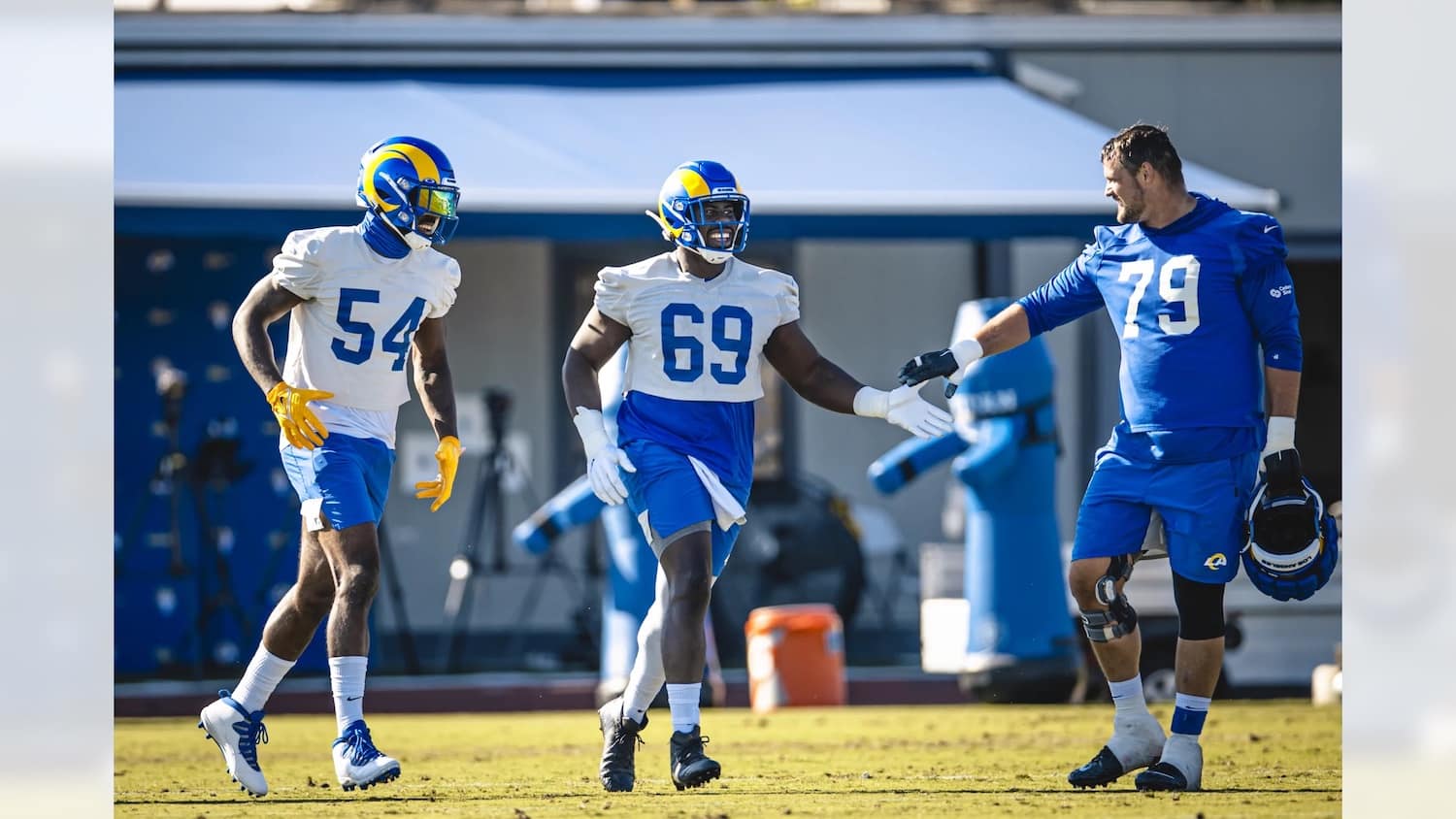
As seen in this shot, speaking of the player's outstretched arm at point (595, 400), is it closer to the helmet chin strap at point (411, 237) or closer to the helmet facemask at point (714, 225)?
the helmet facemask at point (714, 225)

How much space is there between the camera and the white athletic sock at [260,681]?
6.75 m

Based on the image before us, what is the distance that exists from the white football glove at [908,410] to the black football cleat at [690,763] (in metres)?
1.19

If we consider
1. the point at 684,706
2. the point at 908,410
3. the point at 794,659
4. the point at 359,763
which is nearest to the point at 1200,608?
the point at 908,410

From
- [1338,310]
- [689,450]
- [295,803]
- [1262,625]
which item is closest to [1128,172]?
[689,450]

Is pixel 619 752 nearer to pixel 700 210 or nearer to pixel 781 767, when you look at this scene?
pixel 781 767

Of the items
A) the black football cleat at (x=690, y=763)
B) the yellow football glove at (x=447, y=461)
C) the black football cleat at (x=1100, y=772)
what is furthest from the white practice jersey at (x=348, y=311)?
the black football cleat at (x=1100, y=772)

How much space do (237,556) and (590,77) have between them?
3.83 metres

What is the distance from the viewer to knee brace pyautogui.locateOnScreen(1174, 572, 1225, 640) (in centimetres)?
659

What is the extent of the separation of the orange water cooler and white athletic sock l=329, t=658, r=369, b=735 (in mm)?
4418

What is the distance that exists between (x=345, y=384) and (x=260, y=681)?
0.99m

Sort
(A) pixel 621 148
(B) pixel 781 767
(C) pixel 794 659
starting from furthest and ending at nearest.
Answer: (A) pixel 621 148, (C) pixel 794 659, (B) pixel 781 767

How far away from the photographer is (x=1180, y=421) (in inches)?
257
